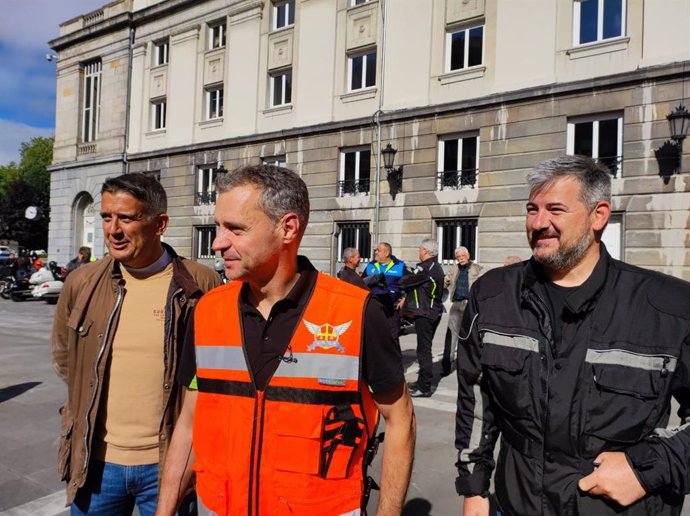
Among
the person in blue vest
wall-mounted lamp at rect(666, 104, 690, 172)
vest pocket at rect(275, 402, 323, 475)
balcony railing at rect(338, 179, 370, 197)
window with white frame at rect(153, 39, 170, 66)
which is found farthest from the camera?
window with white frame at rect(153, 39, 170, 66)

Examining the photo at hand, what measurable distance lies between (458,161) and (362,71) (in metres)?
4.85

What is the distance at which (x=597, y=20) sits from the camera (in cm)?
1360

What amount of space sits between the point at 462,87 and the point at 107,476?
1531 cm

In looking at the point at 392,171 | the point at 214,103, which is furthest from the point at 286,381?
the point at 214,103

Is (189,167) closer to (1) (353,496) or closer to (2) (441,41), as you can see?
(2) (441,41)

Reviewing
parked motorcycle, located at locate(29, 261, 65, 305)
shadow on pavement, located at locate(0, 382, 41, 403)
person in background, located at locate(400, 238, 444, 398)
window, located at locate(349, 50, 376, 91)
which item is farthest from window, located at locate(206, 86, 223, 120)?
person in background, located at locate(400, 238, 444, 398)

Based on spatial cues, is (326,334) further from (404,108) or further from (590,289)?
(404,108)

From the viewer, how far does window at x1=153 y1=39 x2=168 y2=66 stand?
23.8 metres

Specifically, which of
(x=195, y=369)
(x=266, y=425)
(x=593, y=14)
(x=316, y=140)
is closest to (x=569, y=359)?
(x=266, y=425)

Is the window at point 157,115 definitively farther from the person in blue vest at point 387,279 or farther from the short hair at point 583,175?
the short hair at point 583,175

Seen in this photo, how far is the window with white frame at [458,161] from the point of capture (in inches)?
611

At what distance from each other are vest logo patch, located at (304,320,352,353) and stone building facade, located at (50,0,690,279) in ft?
42.7

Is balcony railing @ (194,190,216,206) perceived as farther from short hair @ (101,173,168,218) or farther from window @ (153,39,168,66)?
short hair @ (101,173,168,218)

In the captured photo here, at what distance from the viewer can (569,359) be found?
195cm
